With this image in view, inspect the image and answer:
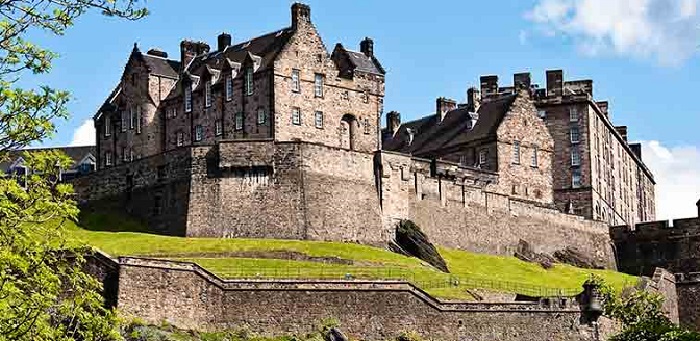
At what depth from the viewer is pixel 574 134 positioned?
105625 millimetres

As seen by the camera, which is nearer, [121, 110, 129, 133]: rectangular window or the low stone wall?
the low stone wall

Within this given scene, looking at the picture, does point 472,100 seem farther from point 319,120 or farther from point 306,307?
point 306,307

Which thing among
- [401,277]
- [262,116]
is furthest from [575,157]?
[401,277]

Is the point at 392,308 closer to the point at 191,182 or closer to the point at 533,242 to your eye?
the point at 191,182

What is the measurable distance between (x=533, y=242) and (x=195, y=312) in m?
36.0

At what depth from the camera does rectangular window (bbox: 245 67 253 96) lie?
85438mm

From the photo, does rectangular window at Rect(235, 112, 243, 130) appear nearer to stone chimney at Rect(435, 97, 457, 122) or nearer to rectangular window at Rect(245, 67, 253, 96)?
rectangular window at Rect(245, 67, 253, 96)

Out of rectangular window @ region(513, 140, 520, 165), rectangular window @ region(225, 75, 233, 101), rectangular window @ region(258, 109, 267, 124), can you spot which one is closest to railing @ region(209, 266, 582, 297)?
rectangular window @ region(258, 109, 267, 124)

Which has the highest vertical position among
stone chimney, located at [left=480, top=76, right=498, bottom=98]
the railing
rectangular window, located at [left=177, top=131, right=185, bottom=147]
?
stone chimney, located at [left=480, top=76, right=498, bottom=98]

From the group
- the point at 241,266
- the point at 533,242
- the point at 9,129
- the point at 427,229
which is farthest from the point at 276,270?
the point at 9,129

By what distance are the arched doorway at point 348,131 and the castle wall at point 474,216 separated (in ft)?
13.9

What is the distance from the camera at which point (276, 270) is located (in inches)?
2653

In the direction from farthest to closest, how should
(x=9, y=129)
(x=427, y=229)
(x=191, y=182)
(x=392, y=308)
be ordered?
(x=427, y=229), (x=191, y=182), (x=392, y=308), (x=9, y=129)

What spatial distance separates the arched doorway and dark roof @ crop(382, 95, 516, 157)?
13829 mm
